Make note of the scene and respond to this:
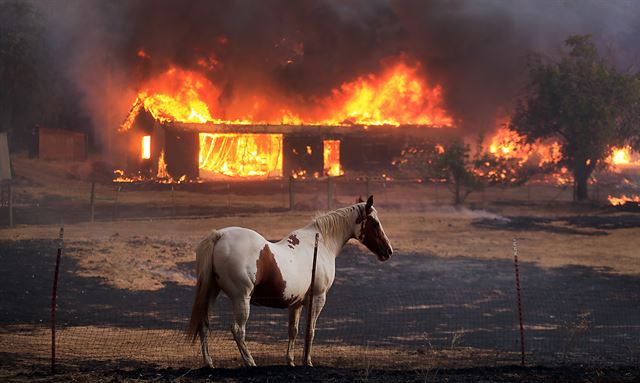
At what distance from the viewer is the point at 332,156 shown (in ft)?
166

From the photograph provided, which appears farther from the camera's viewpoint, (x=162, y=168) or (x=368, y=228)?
(x=162, y=168)

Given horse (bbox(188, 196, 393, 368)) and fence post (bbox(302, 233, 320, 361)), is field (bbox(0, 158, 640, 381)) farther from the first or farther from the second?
horse (bbox(188, 196, 393, 368))

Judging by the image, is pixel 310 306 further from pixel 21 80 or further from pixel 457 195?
pixel 21 80

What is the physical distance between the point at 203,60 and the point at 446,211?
22615mm

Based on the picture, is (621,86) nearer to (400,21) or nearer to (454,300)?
(400,21)

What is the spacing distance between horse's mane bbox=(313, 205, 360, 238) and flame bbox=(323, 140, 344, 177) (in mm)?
37972

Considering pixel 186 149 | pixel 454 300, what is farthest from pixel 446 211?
pixel 454 300

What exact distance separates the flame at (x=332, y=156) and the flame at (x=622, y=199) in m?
16.0

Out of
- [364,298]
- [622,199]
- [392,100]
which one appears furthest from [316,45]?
[364,298]

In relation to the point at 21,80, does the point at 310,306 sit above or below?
below

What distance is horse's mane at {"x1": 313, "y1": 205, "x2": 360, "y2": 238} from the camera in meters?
11.6

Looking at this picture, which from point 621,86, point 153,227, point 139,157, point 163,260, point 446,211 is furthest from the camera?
point 139,157

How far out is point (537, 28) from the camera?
60.1 metres

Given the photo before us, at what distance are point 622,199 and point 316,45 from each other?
23.3 m
